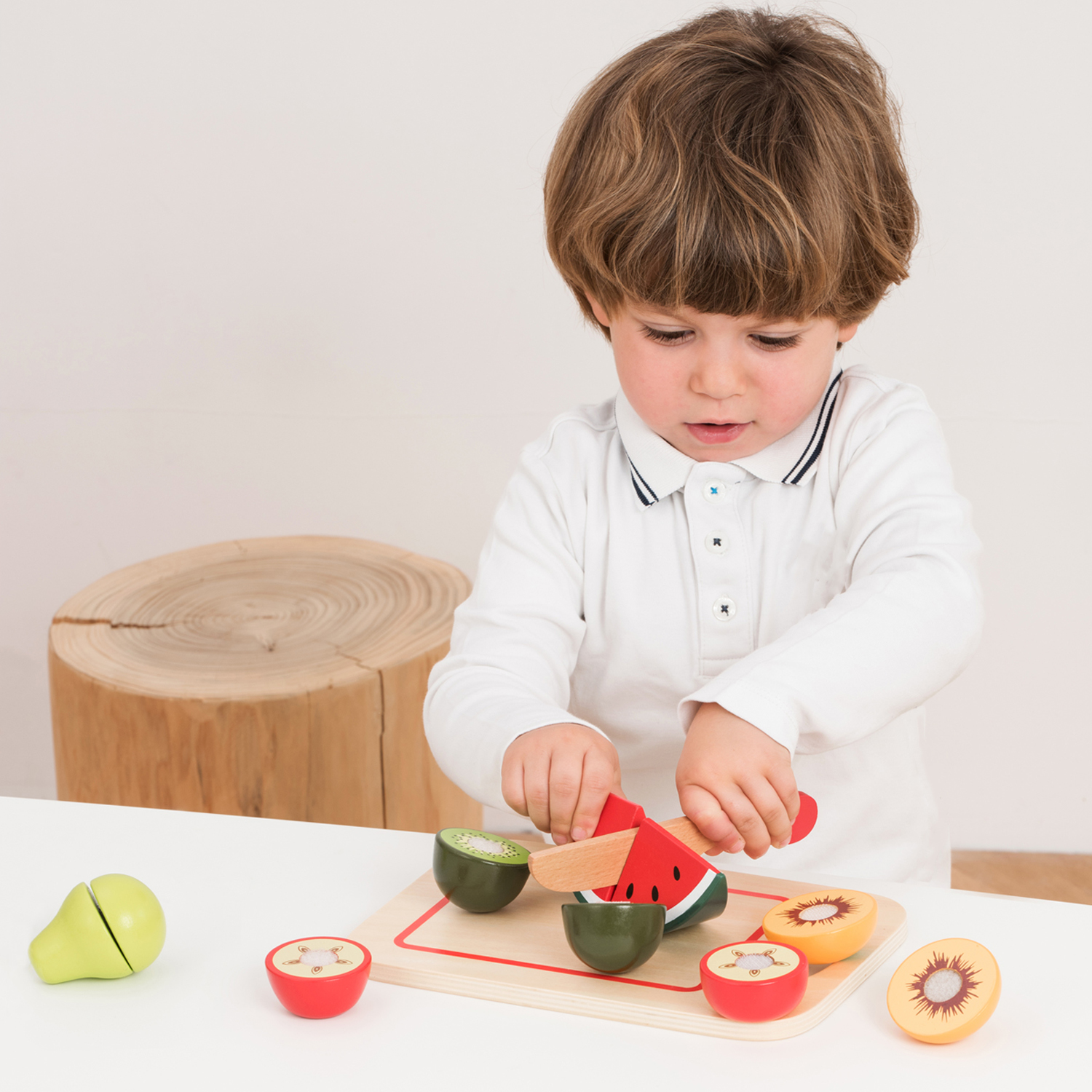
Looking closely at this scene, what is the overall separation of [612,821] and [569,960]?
→ 9 cm

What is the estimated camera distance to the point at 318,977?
0.56 meters

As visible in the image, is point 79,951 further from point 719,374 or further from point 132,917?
point 719,374

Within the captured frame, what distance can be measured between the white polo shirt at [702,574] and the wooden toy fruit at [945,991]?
0.94 ft

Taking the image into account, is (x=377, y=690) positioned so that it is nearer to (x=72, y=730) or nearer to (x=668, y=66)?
(x=72, y=730)

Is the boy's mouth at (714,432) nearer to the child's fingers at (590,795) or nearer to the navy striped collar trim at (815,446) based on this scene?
the navy striped collar trim at (815,446)

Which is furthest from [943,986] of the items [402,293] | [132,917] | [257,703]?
[402,293]

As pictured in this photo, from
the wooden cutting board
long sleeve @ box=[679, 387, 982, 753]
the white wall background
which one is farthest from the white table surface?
the white wall background

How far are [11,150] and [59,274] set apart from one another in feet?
0.62

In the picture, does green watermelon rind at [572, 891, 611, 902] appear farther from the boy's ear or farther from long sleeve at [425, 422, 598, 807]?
the boy's ear

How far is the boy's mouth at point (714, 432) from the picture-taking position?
0.89 m

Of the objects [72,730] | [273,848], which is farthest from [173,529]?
[273,848]

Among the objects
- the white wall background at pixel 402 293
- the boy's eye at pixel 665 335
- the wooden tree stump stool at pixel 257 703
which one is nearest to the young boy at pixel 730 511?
the boy's eye at pixel 665 335

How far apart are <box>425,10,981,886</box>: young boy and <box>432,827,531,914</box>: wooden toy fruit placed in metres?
0.05

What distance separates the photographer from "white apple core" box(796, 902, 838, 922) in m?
0.61
